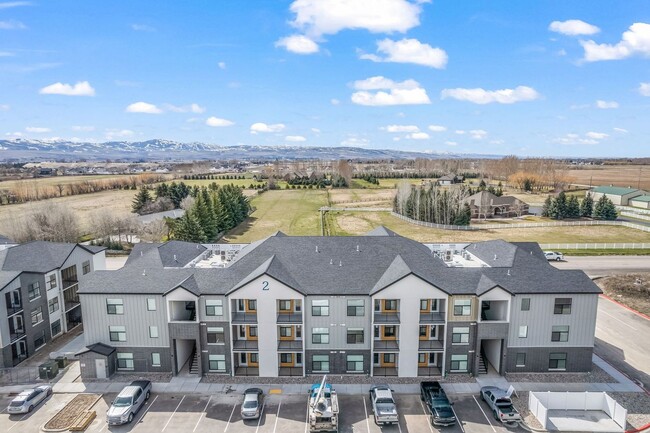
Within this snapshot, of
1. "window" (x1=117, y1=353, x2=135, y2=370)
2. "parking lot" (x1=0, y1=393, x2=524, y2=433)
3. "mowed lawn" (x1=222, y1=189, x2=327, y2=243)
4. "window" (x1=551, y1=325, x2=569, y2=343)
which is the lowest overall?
"parking lot" (x1=0, y1=393, x2=524, y2=433)

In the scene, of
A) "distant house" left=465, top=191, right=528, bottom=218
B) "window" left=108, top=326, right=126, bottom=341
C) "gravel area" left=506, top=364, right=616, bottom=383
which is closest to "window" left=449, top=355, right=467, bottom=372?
"gravel area" left=506, top=364, right=616, bottom=383

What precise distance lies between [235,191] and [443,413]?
294 feet

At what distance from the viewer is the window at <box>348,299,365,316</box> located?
106ft

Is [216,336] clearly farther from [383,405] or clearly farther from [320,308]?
[383,405]

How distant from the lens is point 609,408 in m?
27.4

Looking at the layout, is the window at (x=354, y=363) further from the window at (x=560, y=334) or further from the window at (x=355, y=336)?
the window at (x=560, y=334)

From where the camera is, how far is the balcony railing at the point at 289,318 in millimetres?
32125

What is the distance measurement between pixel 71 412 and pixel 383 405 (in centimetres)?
2113

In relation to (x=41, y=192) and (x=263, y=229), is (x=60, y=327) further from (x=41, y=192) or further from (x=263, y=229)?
(x=41, y=192)

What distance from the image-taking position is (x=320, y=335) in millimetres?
32531

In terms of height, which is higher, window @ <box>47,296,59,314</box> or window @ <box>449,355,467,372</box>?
window @ <box>47,296,59,314</box>

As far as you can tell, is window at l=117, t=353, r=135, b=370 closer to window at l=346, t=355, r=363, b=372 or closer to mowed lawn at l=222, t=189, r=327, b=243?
window at l=346, t=355, r=363, b=372

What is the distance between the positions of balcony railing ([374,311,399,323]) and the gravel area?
391 inches

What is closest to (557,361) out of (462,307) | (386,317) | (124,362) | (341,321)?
(462,307)
